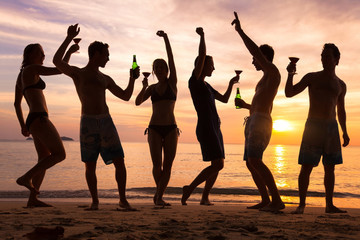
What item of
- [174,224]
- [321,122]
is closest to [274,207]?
[321,122]

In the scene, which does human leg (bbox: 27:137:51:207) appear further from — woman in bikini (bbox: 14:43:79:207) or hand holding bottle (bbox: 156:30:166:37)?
hand holding bottle (bbox: 156:30:166:37)

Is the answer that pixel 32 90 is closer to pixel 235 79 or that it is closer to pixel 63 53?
pixel 63 53

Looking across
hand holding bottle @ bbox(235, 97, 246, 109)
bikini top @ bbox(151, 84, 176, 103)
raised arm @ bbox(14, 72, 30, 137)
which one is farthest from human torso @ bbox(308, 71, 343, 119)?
raised arm @ bbox(14, 72, 30, 137)

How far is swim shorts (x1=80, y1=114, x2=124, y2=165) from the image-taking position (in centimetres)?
559

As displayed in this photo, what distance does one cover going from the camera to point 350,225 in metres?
4.82

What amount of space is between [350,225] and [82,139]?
12.4 feet

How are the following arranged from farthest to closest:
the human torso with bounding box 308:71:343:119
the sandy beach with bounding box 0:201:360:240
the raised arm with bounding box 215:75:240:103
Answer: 1. the raised arm with bounding box 215:75:240:103
2. the human torso with bounding box 308:71:343:119
3. the sandy beach with bounding box 0:201:360:240

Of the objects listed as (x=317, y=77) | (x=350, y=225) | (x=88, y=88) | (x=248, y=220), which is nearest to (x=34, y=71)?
(x=88, y=88)

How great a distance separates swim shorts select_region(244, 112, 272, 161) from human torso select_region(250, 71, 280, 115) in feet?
0.34

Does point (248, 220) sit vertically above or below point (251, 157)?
below

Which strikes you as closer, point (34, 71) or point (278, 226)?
point (278, 226)

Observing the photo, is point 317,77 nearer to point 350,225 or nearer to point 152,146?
point 350,225

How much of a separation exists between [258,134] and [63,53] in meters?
3.12

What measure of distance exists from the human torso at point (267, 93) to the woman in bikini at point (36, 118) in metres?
2.97
